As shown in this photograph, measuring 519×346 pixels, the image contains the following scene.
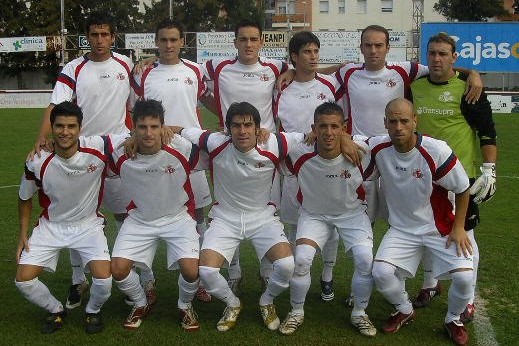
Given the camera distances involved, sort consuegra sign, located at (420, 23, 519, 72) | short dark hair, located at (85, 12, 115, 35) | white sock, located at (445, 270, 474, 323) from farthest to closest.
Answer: consuegra sign, located at (420, 23, 519, 72)
short dark hair, located at (85, 12, 115, 35)
white sock, located at (445, 270, 474, 323)

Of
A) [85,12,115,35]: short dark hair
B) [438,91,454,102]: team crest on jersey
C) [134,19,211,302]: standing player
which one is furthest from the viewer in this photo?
[134,19,211,302]: standing player

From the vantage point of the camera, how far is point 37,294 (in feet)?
14.6

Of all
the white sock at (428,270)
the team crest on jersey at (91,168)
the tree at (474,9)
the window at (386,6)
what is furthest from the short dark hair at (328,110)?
the window at (386,6)

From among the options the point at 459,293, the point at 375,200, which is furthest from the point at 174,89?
the point at 459,293

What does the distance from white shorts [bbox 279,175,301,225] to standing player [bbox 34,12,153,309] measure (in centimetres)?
133

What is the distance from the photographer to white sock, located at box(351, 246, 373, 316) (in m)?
4.43

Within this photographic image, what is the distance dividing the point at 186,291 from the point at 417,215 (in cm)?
175

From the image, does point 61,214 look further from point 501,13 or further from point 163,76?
point 501,13

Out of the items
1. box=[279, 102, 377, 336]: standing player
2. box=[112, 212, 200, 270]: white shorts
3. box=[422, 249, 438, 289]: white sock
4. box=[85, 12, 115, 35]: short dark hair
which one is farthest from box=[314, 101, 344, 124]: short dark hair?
box=[85, 12, 115, 35]: short dark hair

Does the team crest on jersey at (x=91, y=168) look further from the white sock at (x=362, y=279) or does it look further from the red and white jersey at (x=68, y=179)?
the white sock at (x=362, y=279)

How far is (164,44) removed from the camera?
A: 5250mm

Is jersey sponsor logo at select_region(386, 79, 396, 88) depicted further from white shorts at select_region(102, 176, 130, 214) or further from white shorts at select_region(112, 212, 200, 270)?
white shorts at select_region(102, 176, 130, 214)

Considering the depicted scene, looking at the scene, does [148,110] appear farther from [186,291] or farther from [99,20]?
[186,291]

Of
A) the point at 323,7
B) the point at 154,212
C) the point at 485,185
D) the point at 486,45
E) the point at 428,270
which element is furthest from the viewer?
the point at 323,7
